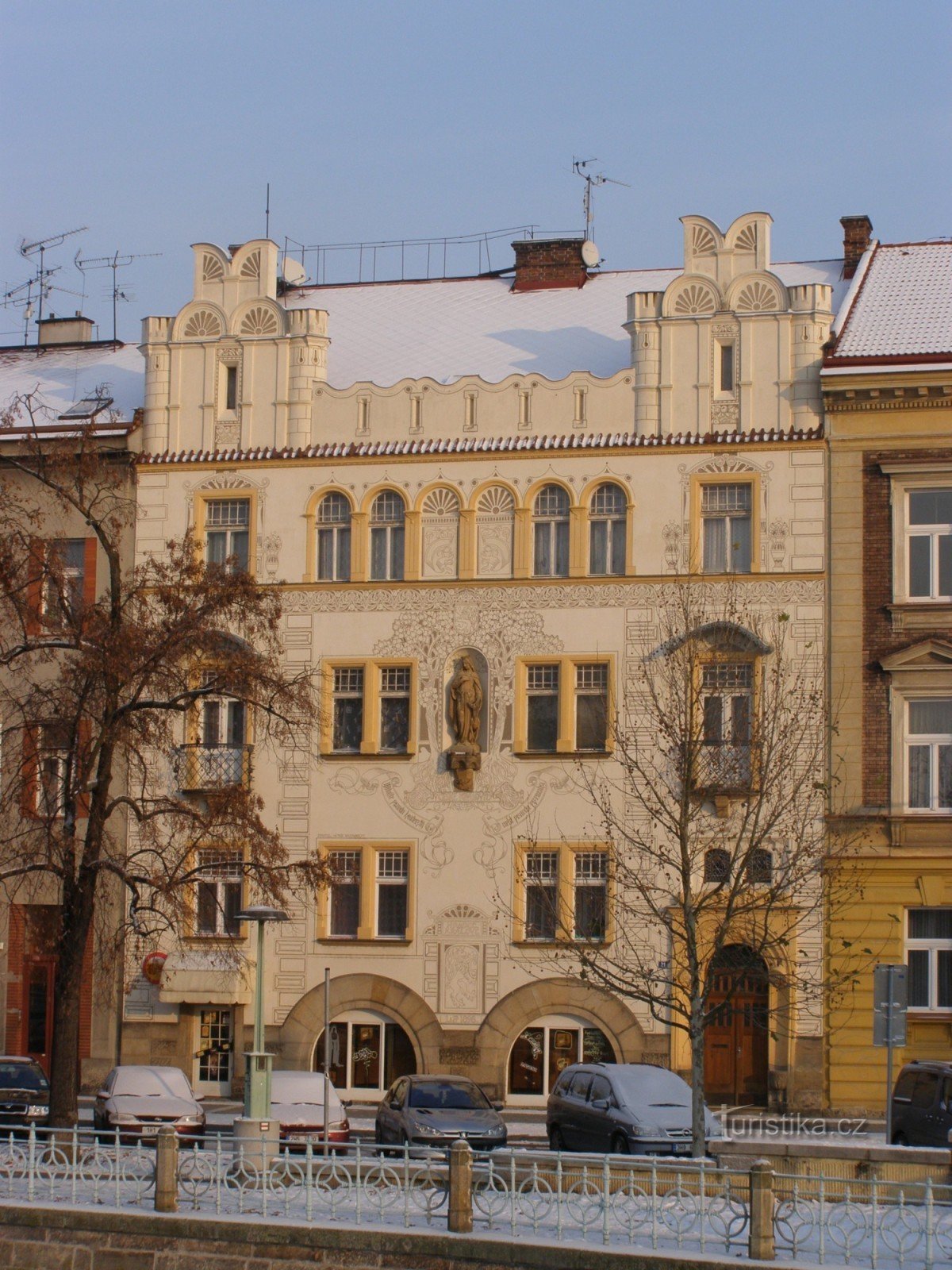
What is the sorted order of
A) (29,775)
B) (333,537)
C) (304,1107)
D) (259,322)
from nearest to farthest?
(29,775) → (304,1107) → (333,537) → (259,322)

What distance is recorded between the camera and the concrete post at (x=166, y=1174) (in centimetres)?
2355

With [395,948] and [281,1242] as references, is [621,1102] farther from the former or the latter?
[395,948]

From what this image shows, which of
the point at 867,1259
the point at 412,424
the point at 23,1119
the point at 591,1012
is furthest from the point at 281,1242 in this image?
the point at 412,424

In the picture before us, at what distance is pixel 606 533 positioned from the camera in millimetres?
39031

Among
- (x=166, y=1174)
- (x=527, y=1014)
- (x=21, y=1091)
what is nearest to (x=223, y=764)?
(x=527, y=1014)

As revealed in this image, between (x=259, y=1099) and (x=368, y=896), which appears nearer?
(x=259, y=1099)

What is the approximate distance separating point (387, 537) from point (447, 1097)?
1272cm

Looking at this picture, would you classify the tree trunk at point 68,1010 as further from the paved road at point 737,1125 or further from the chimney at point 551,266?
the chimney at point 551,266

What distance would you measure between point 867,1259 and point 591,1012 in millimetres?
17270

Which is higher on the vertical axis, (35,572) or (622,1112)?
(35,572)

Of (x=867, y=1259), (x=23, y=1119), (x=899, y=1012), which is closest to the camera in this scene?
(x=867, y=1259)

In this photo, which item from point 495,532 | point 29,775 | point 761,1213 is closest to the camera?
point 761,1213

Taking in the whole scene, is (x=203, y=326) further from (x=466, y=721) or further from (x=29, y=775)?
(x=29, y=775)

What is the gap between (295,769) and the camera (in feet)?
131
